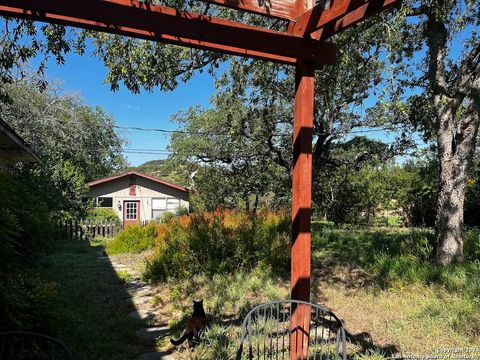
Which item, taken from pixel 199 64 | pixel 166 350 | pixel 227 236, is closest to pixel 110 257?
pixel 227 236

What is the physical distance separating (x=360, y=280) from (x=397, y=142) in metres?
9.88

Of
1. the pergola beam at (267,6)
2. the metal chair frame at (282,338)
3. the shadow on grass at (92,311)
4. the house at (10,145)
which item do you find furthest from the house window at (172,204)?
the pergola beam at (267,6)

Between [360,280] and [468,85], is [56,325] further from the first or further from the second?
[468,85]

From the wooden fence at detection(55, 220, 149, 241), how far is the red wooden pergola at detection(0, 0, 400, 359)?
11.8 metres

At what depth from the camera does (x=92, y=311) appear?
4.64 metres

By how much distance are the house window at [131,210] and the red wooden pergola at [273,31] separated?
21189mm

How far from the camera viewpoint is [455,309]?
12.9 ft

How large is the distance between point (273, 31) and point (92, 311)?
13.2ft

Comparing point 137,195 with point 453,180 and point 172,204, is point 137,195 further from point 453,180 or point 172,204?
point 453,180

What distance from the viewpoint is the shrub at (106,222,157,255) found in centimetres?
1042

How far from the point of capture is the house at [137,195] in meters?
22.3

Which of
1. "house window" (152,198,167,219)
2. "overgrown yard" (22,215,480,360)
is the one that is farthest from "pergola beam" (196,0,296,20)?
"house window" (152,198,167,219)

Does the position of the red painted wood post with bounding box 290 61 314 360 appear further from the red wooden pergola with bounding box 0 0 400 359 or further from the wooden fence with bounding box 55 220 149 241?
the wooden fence with bounding box 55 220 149 241

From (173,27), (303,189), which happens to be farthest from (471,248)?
(173,27)
